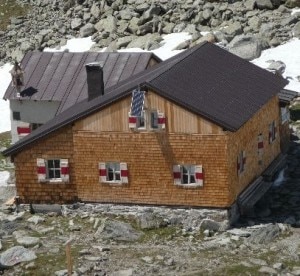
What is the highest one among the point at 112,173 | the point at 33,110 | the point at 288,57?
the point at 288,57

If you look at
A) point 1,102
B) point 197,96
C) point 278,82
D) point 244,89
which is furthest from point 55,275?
point 1,102

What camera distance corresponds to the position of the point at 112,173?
3462cm

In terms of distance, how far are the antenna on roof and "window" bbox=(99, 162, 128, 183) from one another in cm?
1074

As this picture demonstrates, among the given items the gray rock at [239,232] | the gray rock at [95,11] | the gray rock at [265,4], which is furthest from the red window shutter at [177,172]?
the gray rock at [95,11]

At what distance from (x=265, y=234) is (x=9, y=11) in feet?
161

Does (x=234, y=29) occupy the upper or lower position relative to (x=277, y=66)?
upper

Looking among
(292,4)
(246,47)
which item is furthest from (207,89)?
(292,4)

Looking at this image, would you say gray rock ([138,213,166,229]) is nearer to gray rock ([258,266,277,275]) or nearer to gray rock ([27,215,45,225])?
gray rock ([27,215,45,225])

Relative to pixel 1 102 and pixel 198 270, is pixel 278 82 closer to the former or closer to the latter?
pixel 198 270

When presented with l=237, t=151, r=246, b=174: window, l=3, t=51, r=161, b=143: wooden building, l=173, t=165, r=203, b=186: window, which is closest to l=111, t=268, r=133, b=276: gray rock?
l=173, t=165, r=203, b=186: window

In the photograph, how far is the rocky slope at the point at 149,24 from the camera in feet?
189

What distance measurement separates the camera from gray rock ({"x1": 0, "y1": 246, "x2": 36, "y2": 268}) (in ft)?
97.3

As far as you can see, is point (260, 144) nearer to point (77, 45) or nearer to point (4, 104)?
point (4, 104)

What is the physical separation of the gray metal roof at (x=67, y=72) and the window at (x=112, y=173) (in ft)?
24.0
